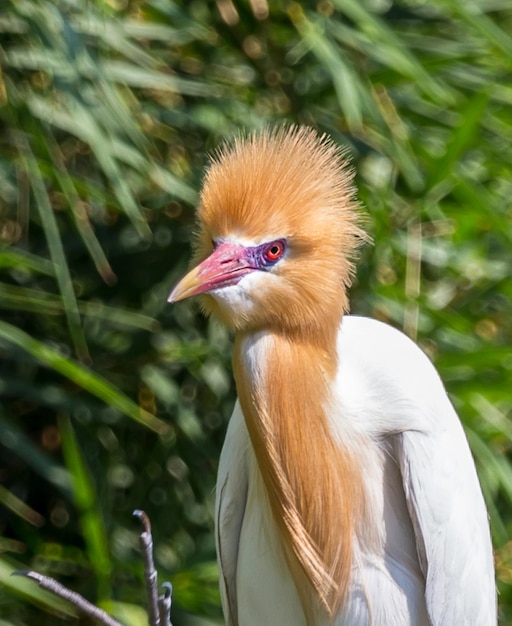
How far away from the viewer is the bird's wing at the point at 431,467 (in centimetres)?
172

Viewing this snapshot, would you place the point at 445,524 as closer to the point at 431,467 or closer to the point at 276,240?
the point at 431,467

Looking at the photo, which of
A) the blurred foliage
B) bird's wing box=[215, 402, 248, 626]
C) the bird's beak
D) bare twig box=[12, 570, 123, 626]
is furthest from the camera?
the blurred foliage

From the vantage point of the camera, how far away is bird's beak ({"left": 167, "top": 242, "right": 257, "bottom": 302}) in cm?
158

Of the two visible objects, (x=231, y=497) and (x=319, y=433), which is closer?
(x=319, y=433)

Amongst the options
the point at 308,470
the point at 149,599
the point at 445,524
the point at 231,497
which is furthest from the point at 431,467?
the point at 149,599

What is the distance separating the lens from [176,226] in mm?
2752

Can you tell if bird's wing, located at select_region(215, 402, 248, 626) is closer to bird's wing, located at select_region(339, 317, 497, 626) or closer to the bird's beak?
bird's wing, located at select_region(339, 317, 497, 626)

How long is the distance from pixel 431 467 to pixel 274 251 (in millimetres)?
380

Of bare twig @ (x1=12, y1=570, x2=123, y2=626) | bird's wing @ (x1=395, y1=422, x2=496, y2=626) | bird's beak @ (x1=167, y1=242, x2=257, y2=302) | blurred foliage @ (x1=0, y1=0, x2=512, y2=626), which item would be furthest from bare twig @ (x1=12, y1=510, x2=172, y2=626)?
blurred foliage @ (x1=0, y1=0, x2=512, y2=626)

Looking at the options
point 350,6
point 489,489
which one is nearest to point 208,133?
point 350,6

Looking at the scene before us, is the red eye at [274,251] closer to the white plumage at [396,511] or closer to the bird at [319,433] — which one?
the bird at [319,433]

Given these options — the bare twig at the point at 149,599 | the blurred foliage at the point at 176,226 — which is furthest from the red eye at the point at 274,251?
the blurred foliage at the point at 176,226

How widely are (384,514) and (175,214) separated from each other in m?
1.13

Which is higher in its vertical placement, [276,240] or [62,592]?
[276,240]
